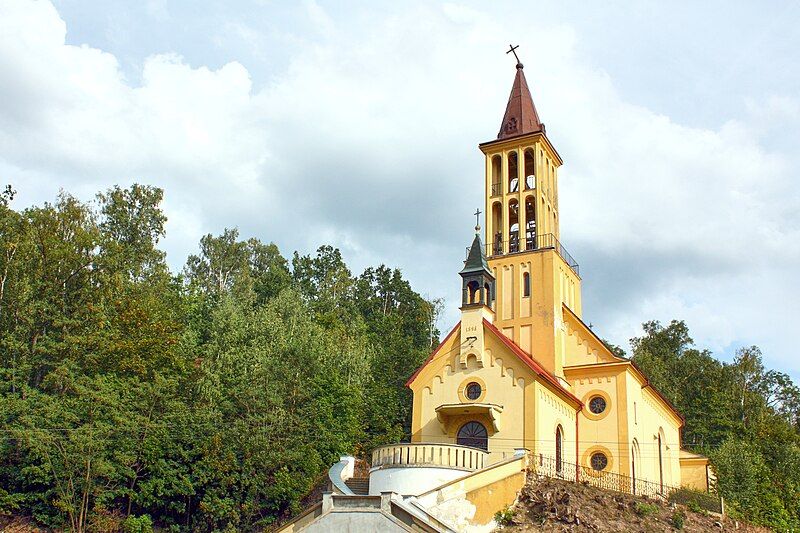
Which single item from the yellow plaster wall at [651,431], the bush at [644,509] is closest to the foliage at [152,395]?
the yellow plaster wall at [651,431]

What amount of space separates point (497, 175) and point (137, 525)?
874 inches

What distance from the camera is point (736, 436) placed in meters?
52.3

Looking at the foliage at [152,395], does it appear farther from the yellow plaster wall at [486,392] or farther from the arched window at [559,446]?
the arched window at [559,446]

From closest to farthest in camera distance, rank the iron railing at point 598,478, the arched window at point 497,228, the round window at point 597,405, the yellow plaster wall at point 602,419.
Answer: the iron railing at point 598,478 → the yellow plaster wall at point 602,419 → the round window at point 597,405 → the arched window at point 497,228

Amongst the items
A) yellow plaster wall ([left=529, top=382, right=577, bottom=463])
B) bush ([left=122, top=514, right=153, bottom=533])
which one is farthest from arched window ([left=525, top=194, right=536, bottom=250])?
bush ([left=122, top=514, right=153, bottom=533])

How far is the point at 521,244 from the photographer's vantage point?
3578 cm

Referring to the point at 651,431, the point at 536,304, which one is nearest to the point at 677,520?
the point at 536,304

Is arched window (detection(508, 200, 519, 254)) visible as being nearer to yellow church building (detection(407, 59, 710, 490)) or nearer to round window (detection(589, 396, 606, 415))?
yellow church building (detection(407, 59, 710, 490))

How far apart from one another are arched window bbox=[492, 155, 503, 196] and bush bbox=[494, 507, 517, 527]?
1779cm

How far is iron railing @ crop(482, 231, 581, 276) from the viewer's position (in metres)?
35.3

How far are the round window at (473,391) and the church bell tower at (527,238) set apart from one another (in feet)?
12.7

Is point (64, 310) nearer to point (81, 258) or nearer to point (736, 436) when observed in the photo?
point (81, 258)

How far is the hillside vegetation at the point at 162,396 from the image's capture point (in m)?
29.7

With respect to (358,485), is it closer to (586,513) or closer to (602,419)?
(586,513)
